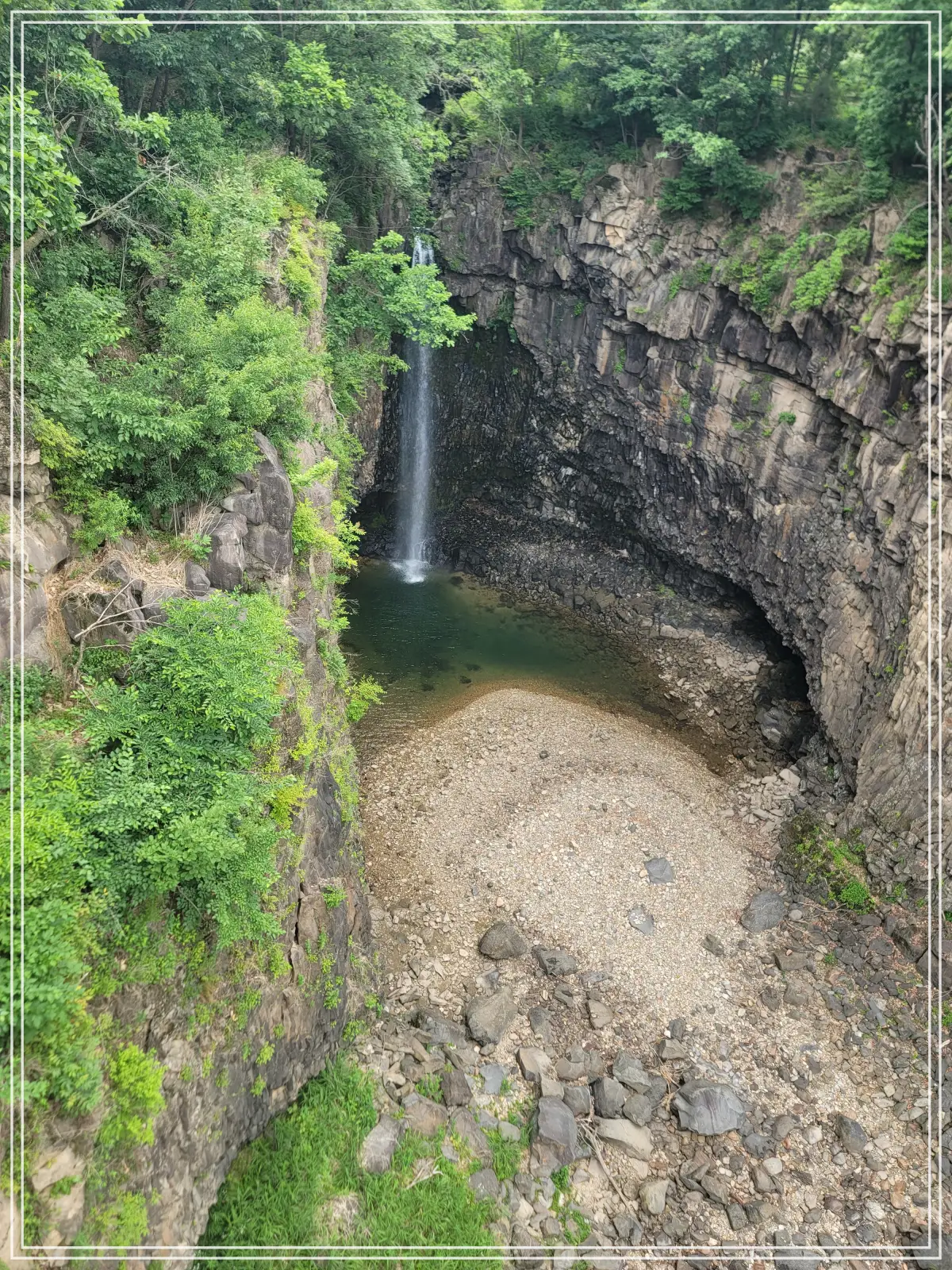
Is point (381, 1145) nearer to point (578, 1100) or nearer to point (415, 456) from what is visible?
point (578, 1100)

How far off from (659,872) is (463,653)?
11.4 meters

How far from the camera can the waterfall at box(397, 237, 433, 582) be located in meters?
28.5

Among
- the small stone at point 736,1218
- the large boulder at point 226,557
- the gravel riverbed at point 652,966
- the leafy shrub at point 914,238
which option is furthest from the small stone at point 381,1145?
the leafy shrub at point 914,238

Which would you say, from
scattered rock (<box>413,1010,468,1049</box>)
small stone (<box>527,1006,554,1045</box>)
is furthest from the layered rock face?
scattered rock (<box>413,1010,468,1049</box>)

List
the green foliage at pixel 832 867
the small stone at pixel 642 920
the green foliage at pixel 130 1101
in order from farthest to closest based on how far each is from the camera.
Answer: the green foliage at pixel 832 867
the small stone at pixel 642 920
the green foliage at pixel 130 1101

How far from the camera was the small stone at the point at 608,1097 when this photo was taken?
12922mm

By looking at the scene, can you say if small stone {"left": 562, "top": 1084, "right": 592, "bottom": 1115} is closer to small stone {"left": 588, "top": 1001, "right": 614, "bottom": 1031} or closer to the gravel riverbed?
the gravel riverbed

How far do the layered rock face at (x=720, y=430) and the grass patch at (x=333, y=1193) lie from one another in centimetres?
1250

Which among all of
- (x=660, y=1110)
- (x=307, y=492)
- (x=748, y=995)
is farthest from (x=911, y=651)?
(x=307, y=492)

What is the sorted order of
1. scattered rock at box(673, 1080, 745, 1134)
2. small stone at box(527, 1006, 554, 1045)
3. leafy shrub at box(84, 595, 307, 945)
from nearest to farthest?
leafy shrub at box(84, 595, 307, 945) → scattered rock at box(673, 1080, 745, 1134) → small stone at box(527, 1006, 554, 1045)

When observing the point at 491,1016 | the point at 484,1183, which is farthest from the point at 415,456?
the point at 484,1183

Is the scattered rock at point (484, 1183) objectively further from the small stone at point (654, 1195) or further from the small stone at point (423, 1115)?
the small stone at point (654, 1195)

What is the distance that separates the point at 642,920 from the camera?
16.4 metres

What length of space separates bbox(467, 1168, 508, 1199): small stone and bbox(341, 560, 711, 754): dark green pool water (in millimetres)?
11578
